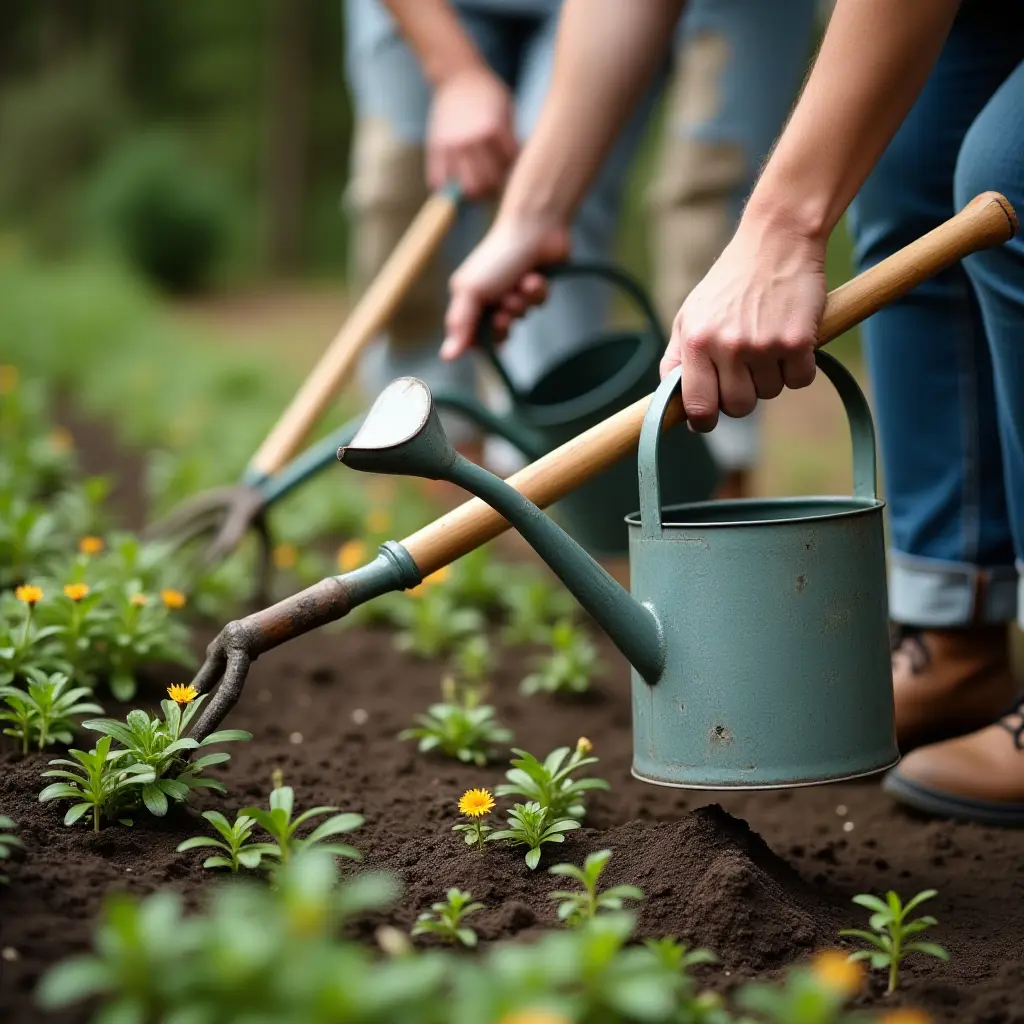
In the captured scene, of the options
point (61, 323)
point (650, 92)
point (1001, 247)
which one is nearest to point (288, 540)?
point (650, 92)

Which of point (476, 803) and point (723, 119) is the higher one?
point (723, 119)

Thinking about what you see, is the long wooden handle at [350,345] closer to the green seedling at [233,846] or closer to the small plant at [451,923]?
the green seedling at [233,846]

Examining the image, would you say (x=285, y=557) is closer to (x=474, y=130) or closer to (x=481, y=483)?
(x=474, y=130)

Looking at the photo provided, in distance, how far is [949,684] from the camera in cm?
216

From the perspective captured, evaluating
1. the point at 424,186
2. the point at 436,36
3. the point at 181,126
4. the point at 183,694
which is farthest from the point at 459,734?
the point at 181,126

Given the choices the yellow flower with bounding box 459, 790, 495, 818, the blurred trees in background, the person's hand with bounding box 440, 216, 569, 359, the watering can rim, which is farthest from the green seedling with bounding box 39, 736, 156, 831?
the blurred trees in background

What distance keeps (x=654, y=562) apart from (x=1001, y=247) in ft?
2.13

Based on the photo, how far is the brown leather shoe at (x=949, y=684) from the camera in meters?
2.16

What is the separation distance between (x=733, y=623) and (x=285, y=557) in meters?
1.96

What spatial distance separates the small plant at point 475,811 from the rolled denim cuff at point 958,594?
2.85 ft

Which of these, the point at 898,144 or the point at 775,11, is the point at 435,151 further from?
the point at 898,144

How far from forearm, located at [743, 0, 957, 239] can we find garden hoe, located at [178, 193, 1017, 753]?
0.40 feet

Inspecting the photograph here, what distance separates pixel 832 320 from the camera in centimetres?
160

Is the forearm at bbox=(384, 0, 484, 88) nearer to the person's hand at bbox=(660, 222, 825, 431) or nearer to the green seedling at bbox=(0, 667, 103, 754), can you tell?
the person's hand at bbox=(660, 222, 825, 431)
